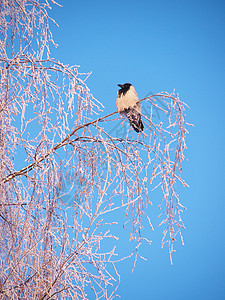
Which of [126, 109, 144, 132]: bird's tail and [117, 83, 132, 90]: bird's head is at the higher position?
[117, 83, 132, 90]: bird's head

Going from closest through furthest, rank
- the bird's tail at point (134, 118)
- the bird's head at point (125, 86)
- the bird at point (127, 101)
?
the bird's tail at point (134, 118)
the bird at point (127, 101)
the bird's head at point (125, 86)

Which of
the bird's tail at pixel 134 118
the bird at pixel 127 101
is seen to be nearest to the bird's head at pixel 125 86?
the bird at pixel 127 101

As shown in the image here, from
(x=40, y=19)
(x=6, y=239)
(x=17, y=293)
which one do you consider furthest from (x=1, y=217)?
(x=40, y=19)

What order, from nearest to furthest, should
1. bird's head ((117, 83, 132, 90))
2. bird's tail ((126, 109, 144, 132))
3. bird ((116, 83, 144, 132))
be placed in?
bird's tail ((126, 109, 144, 132)), bird ((116, 83, 144, 132)), bird's head ((117, 83, 132, 90))

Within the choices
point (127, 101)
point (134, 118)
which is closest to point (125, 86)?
point (127, 101)

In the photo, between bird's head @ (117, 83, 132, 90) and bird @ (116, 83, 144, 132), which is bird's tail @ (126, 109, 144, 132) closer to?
bird @ (116, 83, 144, 132)

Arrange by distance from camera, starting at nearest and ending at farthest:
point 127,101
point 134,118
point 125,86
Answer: point 134,118
point 127,101
point 125,86

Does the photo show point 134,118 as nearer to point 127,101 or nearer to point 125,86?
point 127,101

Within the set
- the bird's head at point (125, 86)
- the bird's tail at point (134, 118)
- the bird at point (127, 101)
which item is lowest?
the bird's tail at point (134, 118)

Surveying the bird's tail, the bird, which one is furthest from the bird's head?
the bird's tail

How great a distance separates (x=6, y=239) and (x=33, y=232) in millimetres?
222

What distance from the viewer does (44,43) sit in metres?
1.87

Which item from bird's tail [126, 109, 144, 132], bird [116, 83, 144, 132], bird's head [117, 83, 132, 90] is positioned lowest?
bird's tail [126, 109, 144, 132]

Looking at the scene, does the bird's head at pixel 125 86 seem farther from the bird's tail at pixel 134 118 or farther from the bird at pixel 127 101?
the bird's tail at pixel 134 118
